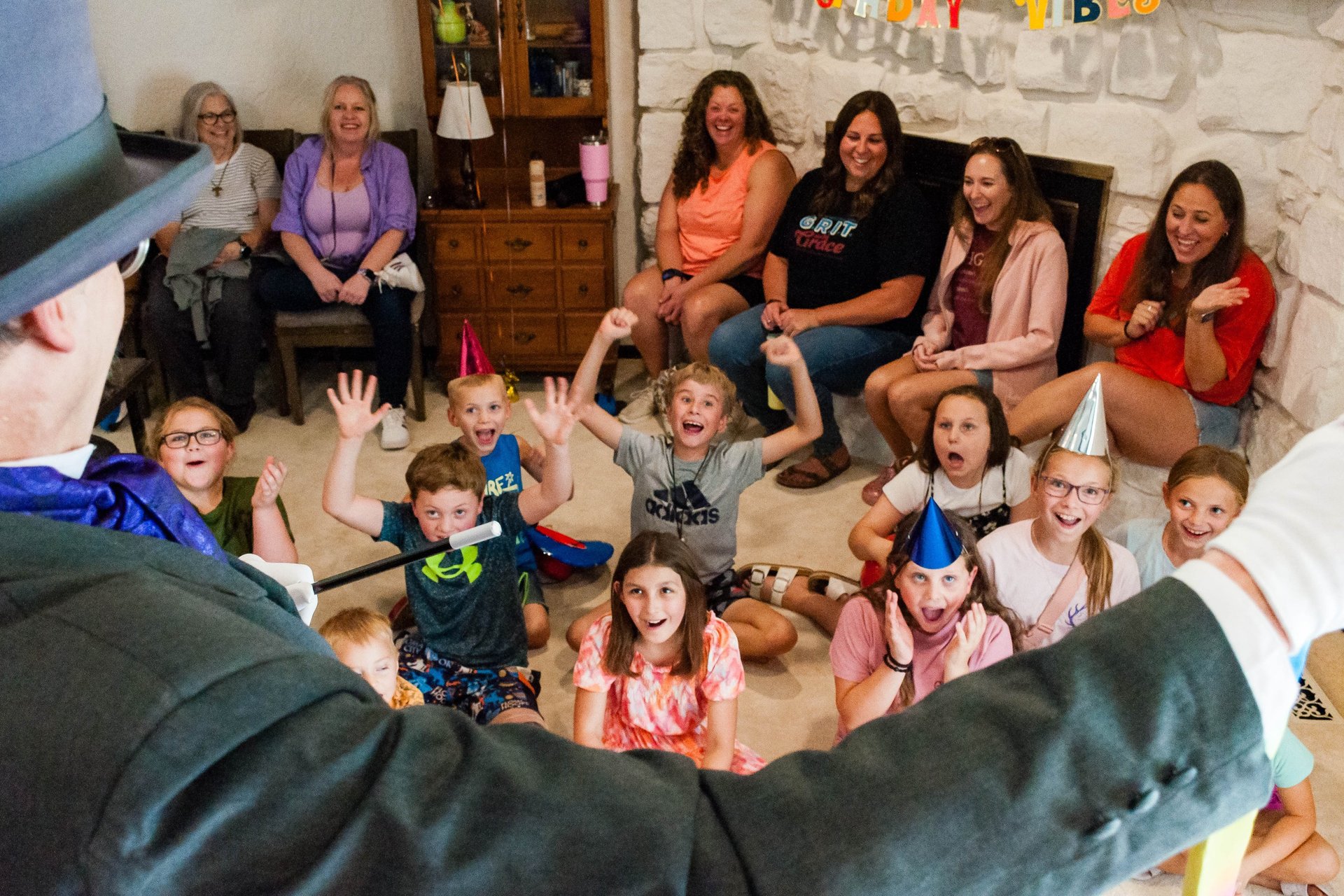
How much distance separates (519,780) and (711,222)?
3461 millimetres

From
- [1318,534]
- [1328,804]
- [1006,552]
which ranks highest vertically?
[1318,534]

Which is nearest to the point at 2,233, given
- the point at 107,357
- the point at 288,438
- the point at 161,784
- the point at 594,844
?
the point at 107,357

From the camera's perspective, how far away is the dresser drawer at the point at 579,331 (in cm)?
407

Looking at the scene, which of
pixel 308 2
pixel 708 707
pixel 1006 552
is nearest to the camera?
pixel 708 707

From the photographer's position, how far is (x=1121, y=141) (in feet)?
9.56

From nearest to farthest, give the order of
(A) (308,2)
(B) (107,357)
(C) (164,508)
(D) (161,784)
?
(D) (161,784)
(B) (107,357)
(C) (164,508)
(A) (308,2)

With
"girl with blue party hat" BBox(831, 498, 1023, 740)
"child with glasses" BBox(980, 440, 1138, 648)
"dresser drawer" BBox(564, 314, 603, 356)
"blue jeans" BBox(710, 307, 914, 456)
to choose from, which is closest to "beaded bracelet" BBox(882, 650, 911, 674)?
"girl with blue party hat" BBox(831, 498, 1023, 740)

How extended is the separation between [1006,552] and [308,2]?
3197mm

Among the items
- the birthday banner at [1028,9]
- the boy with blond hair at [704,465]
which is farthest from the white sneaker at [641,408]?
the birthday banner at [1028,9]

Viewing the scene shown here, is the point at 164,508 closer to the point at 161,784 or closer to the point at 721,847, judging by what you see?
the point at 161,784

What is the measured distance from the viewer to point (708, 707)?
207 cm

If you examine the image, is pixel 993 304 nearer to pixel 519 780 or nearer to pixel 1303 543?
pixel 1303 543

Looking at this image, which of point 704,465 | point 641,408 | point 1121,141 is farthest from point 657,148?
point 704,465

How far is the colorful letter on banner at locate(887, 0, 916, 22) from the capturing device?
3248mm
